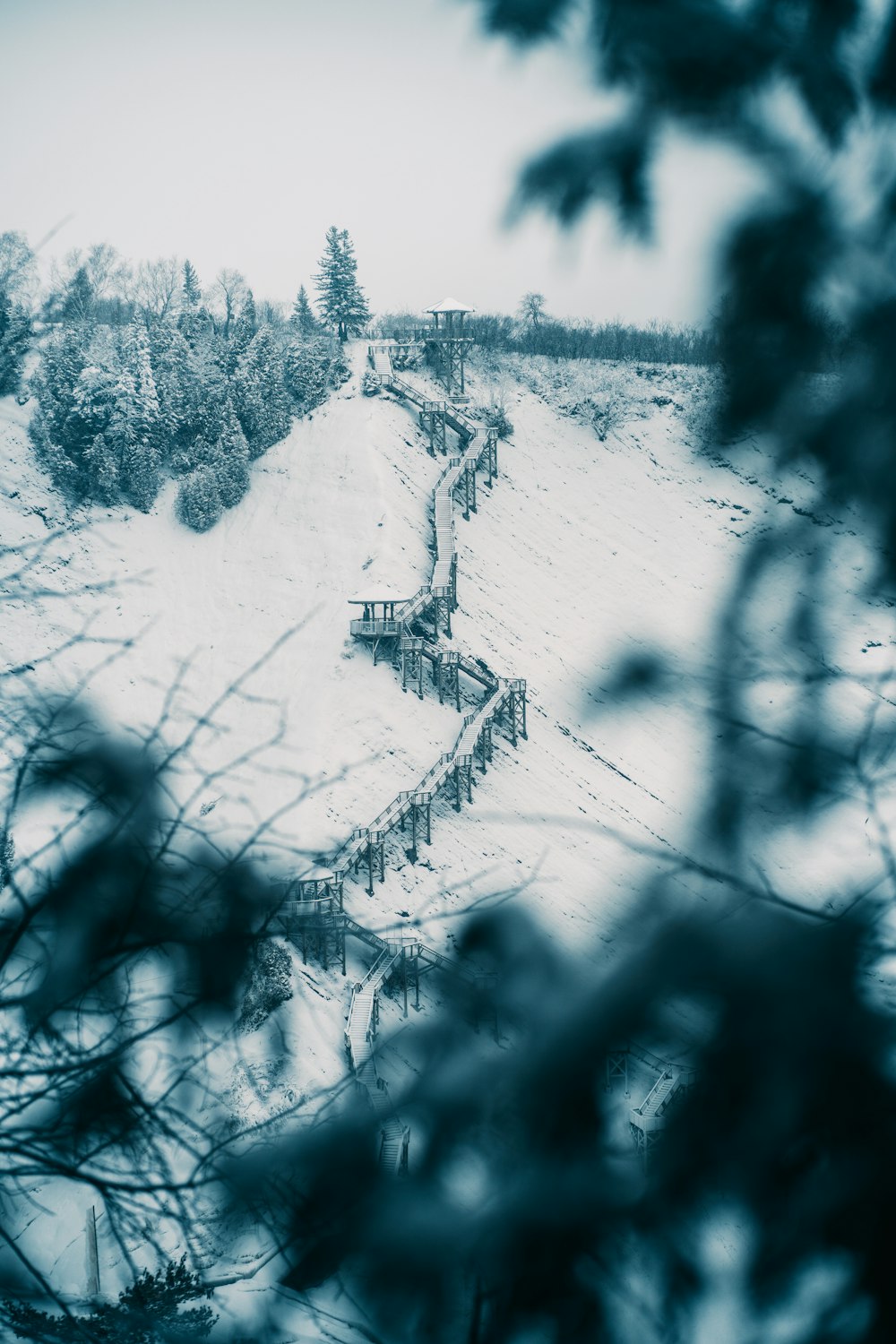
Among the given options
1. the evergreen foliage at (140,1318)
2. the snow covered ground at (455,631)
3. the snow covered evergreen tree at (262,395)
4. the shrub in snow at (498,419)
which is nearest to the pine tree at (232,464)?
the snow covered ground at (455,631)

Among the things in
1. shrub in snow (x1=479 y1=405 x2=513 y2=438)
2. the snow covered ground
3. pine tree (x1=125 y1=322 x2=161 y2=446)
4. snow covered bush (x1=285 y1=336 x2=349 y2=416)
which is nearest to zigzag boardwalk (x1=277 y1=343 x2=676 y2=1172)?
the snow covered ground

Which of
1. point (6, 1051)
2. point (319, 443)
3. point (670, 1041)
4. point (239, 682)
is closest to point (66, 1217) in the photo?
point (6, 1051)

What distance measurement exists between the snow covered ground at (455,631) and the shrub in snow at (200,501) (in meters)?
0.63

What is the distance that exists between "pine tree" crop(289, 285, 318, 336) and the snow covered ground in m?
9.28

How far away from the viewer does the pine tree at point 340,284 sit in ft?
159

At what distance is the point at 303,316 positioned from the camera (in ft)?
173

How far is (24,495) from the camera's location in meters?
Result: 28.2

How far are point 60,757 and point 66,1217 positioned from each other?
1990mm

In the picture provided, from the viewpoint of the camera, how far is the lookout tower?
45469mm

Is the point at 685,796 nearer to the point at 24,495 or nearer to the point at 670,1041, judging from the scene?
the point at 670,1041

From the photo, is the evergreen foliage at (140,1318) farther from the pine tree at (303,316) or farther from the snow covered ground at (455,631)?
the pine tree at (303,316)

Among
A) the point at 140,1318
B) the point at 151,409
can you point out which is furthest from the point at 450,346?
the point at 140,1318

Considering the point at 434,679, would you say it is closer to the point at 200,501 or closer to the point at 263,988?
the point at 200,501

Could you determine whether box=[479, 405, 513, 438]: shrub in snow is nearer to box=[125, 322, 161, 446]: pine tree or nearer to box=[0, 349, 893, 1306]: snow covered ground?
box=[0, 349, 893, 1306]: snow covered ground
